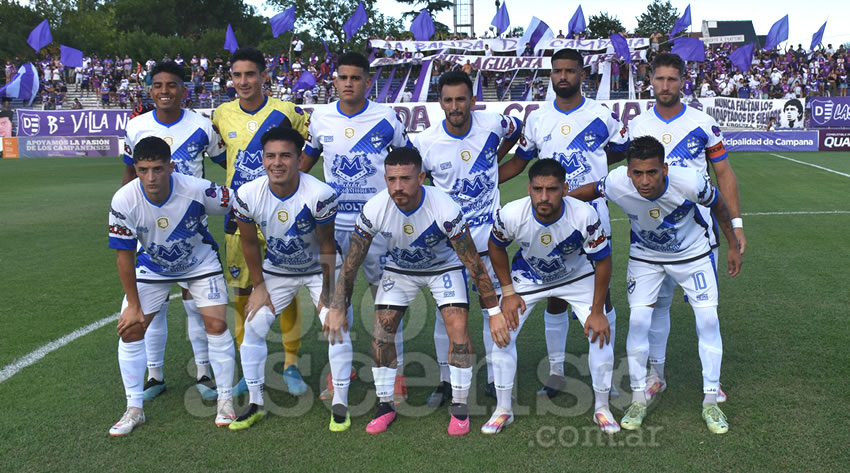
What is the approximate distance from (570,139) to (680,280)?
4.91 ft

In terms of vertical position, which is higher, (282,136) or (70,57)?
(70,57)

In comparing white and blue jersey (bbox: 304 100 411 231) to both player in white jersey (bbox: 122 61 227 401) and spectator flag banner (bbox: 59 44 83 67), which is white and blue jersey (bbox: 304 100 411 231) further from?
spectator flag banner (bbox: 59 44 83 67)

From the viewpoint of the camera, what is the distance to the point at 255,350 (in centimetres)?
518

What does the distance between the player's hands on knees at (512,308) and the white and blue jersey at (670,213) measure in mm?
1013

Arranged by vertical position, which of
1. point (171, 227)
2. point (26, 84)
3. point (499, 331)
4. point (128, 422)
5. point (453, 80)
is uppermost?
point (26, 84)

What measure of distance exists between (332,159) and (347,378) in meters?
1.88

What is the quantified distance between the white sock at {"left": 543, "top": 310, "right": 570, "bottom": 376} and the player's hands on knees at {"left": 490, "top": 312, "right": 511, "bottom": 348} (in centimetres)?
68

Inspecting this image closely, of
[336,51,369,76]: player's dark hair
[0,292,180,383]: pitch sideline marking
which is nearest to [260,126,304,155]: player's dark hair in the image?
A: [336,51,369,76]: player's dark hair

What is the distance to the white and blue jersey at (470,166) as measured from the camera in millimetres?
5652

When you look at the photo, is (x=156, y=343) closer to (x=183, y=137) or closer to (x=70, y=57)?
(x=183, y=137)

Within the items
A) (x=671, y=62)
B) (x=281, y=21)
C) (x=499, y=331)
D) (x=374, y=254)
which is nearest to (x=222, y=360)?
(x=374, y=254)

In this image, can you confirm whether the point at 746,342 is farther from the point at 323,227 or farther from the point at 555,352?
the point at 323,227

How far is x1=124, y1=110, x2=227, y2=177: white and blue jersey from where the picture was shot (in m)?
5.78

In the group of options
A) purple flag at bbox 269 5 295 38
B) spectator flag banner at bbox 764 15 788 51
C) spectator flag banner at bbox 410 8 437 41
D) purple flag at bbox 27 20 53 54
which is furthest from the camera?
spectator flag banner at bbox 410 8 437 41
